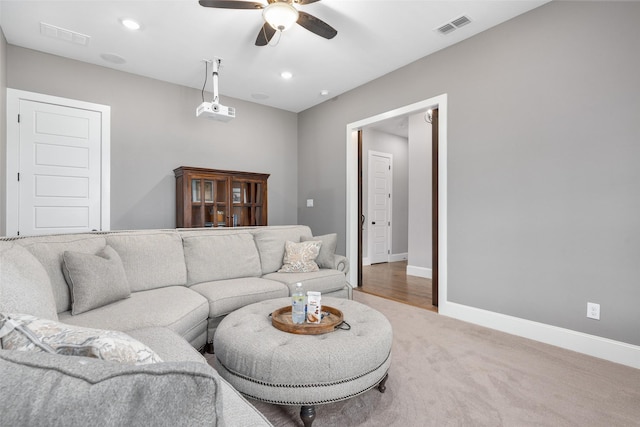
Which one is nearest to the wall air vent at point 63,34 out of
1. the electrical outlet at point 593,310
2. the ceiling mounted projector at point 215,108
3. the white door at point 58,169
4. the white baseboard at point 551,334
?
the white door at point 58,169

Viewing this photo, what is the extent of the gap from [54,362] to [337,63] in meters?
3.72

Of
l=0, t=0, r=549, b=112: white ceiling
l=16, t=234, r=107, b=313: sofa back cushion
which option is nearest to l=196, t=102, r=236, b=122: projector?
l=0, t=0, r=549, b=112: white ceiling

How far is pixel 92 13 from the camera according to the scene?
2682 millimetres

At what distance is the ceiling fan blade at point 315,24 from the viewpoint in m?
2.33

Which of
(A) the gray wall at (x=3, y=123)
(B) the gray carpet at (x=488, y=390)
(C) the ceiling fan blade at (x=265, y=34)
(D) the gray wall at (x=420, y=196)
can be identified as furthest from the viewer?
(D) the gray wall at (x=420, y=196)

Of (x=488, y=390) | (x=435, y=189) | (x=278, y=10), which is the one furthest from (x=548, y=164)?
(x=278, y=10)

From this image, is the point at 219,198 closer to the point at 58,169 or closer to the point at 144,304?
the point at 58,169

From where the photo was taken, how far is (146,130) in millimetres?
3938

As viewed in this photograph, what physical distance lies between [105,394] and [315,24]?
2653mm

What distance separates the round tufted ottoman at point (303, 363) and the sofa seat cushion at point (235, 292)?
0.59 metres

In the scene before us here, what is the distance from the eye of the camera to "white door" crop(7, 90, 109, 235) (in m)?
3.24

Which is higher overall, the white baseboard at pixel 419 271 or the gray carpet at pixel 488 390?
the white baseboard at pixel 419 271

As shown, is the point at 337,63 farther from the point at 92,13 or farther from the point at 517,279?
the point at 517,279

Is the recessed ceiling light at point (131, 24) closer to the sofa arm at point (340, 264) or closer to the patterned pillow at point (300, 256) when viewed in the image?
the patterned pillow at point (300, 256)
